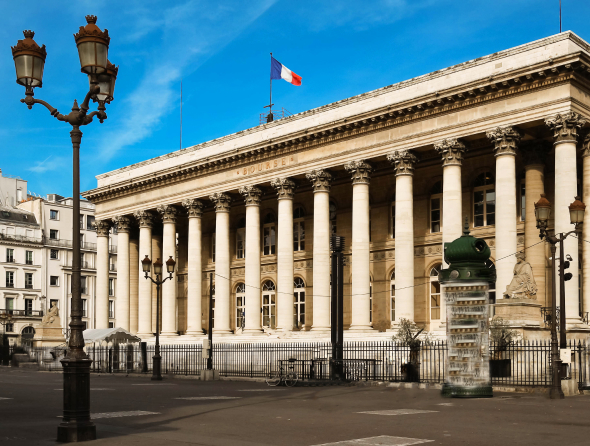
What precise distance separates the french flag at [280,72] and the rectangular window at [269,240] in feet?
31.7

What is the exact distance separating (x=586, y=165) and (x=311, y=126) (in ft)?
48.6

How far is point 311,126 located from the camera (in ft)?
138

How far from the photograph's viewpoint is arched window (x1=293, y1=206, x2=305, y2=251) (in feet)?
160

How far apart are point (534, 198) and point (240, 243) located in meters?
23.0

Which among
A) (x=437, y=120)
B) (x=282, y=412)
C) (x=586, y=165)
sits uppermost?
(x=437, y=120)

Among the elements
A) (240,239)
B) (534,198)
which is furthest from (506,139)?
(240,239)

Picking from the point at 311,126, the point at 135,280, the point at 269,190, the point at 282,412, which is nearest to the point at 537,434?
the point at 282,412

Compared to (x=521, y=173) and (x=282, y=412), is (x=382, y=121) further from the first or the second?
(x=282, y=412)

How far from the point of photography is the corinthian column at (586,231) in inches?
1267

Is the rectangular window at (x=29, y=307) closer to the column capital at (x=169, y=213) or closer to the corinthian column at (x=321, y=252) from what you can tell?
the column capital at (x=169, y=213)

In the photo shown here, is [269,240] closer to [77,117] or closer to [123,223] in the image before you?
[123,223]

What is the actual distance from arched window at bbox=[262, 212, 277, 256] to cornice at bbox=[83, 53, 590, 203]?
539cm

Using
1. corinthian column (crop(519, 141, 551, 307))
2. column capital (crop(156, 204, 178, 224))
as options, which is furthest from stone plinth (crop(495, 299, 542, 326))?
column capital (crop(156, 204, 178, 224))

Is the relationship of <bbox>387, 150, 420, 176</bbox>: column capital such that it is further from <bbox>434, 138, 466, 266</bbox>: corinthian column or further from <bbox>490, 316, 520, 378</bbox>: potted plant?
<bbox>490, 316, 520, 378</bbox>: potted plant
